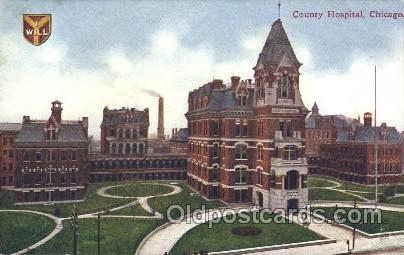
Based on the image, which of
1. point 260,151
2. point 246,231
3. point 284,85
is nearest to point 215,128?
point 260,151

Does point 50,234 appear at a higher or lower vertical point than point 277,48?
lower

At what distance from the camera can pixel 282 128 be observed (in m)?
41.9

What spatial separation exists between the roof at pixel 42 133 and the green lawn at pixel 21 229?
9.98 metres

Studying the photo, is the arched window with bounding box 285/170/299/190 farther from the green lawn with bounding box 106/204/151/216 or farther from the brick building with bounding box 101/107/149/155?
the brick building with bounding box 101/107/149/155

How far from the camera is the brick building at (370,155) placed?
60344 mm

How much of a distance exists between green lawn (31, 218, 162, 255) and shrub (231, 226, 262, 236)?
296 inches

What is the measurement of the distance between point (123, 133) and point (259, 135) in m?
28.6

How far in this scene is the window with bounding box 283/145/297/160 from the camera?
41.4 metres

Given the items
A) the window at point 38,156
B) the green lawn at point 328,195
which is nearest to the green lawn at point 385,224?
the green lawn at point 328,195

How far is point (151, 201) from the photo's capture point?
148 ft

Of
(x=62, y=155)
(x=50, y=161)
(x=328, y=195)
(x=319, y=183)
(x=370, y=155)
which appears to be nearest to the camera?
(x=50, y=161)

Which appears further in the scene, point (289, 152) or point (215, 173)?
point (215, 173)

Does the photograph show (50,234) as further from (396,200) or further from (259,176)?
(396,200)

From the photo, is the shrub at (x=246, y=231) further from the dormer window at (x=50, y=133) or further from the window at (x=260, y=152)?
the dormer window at (x=50, y=133)
